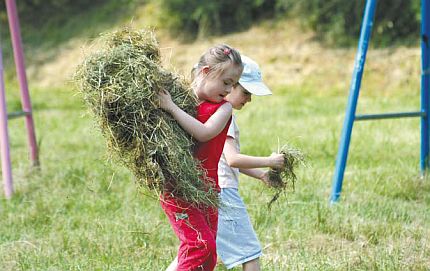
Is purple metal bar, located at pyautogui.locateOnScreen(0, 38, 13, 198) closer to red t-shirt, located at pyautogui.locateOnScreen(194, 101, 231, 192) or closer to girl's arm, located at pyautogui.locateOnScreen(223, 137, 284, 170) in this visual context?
girl's arm, located at pyautogui.locateOnScreen(223, 137, 284, 170)

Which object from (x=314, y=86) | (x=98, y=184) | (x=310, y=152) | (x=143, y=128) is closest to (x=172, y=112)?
(x=143, y=128)

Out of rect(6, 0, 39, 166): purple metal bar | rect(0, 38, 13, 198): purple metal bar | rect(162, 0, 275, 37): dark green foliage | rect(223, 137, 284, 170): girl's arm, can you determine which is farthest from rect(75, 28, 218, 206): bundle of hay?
rect(162, 0, 275, 37): dark green foliage

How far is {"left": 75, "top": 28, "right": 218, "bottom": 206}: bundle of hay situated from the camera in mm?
2916

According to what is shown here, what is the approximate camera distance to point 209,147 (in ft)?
10.4

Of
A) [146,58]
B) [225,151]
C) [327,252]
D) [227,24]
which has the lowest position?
[327,252]

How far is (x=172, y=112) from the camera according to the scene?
302 centimetres

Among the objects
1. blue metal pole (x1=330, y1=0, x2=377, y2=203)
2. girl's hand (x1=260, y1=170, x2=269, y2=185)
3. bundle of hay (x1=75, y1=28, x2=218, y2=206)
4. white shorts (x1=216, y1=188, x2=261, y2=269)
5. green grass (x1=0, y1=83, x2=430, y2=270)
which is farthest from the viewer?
blue metal pole (x1=330, y1=0, x2=377, y2=203)

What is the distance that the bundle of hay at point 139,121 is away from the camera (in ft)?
9.57

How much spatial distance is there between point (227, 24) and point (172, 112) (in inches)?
466

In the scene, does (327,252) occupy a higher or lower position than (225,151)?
lower

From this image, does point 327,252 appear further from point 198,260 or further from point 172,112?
point 172,112

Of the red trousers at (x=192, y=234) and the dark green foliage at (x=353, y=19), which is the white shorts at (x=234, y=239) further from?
the dark green foliage at (x=353, y=19)

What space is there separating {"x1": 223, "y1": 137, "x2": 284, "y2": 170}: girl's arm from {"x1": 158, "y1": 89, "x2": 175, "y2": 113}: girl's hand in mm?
510

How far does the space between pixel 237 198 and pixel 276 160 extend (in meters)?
0.28
